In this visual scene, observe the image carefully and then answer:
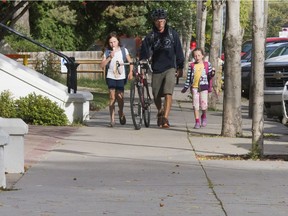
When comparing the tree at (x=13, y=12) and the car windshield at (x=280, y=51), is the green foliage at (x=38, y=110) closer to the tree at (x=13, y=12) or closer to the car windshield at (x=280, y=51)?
the tree at (x=13, y=12)

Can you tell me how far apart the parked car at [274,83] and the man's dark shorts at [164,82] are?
3.49 metres

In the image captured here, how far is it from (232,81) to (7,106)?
12.8ft

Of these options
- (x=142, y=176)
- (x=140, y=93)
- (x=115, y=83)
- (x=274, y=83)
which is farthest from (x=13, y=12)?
(x=142, y=176)

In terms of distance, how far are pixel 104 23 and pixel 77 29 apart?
57.4 inches

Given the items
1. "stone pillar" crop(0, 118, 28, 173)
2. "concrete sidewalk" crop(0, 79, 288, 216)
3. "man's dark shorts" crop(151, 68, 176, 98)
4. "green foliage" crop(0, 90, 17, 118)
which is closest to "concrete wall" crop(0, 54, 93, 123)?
"green foliage" crop(0, 90, 17, 118)

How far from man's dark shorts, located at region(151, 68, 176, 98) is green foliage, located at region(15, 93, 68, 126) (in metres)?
1.73

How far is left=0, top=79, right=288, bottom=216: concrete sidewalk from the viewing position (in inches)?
324

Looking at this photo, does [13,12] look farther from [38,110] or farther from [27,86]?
[38,110]

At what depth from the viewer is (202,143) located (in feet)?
45.6

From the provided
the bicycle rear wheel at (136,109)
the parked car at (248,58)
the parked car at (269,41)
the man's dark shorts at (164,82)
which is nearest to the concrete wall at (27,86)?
the bicycle rear wheel at (136,109)

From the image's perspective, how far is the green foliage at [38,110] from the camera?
53.0 ft

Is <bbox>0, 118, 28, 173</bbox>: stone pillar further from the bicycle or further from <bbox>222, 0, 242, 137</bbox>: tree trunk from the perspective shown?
the bicycle

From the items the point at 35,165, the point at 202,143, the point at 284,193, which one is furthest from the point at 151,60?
the point at 284,193

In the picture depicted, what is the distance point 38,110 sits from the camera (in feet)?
53.2
